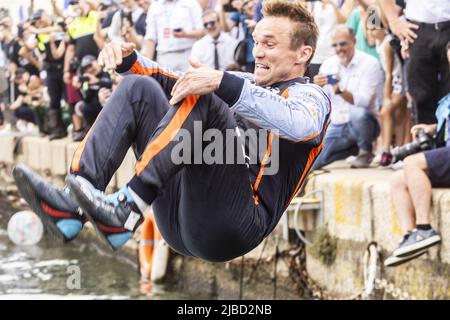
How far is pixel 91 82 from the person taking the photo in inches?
507

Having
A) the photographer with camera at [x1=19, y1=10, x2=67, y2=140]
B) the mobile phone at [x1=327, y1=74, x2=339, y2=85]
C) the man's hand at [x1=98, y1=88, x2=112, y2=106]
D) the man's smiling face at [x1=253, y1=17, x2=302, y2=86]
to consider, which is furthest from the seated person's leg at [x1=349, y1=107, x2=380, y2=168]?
the photographer with camera at [x1=19, y1=10, x2=67, y2=140]

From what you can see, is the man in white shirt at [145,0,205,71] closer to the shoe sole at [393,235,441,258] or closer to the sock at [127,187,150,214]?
the shoe sole at [393,235,441,258]

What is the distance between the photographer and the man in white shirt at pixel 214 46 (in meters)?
11.1

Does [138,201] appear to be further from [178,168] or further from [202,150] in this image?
[202,150]

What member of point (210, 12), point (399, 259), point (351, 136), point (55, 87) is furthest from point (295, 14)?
point (55, 87)

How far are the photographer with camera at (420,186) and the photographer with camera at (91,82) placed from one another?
15.2ft

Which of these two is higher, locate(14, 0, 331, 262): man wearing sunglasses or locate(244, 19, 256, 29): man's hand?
locate(244, 19, 256, 29): man's hand

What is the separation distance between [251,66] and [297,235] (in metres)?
1.70

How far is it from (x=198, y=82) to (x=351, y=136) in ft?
17.6

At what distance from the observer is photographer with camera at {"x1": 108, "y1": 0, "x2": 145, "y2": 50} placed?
12477mm

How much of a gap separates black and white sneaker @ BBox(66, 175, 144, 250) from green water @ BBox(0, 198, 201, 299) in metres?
7.74

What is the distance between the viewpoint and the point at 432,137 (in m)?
8.82
